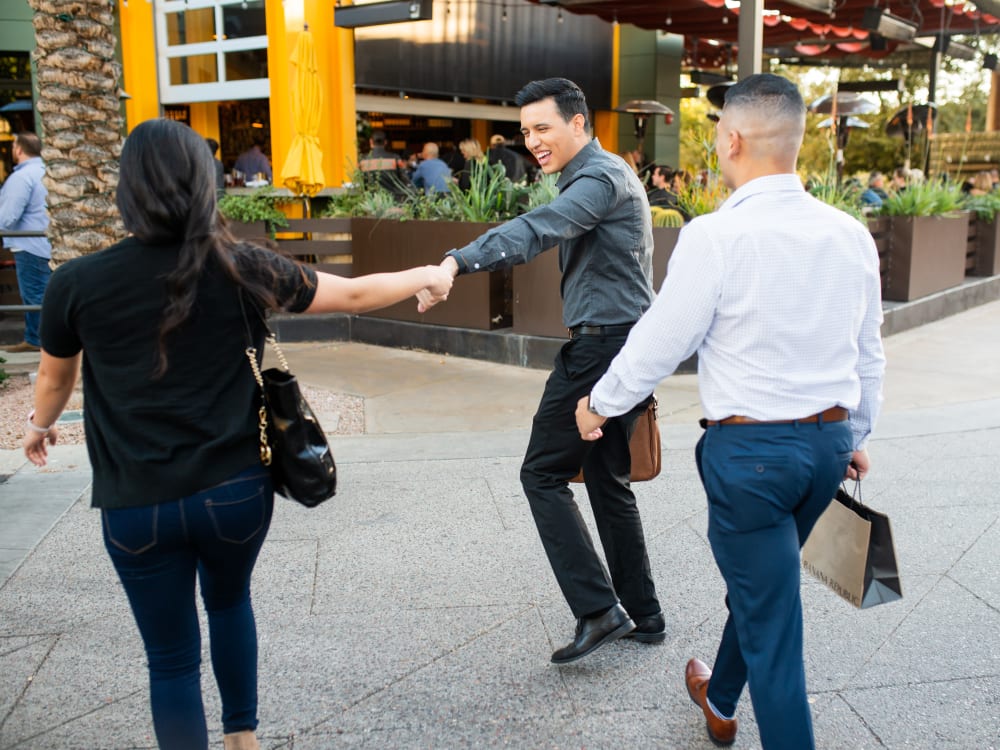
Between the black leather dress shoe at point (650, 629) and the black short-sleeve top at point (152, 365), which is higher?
the black short-sleeve top at point (152, 365)

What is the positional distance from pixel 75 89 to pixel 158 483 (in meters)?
5.87

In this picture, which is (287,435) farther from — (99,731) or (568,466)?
(99,731)

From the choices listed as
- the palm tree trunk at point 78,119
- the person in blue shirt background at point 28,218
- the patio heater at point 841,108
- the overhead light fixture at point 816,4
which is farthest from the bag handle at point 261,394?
the patio heater at point 841,108

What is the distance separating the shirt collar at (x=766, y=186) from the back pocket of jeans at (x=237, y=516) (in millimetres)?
1351

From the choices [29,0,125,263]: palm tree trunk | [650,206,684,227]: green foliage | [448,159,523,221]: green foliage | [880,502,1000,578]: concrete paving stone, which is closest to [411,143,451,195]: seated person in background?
[448,159,523,221]: green foliage

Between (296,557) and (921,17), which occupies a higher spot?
(921,17)

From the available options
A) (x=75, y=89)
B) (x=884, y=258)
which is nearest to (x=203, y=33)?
(x=75, y=89)

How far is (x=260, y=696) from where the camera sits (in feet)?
10.7

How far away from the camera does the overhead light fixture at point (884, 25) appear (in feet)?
44.1

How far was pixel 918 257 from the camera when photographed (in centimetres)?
1119

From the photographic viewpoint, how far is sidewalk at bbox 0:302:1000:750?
3.08m

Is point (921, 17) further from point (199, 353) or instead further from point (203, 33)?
point (199, 353)

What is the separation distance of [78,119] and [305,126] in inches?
181

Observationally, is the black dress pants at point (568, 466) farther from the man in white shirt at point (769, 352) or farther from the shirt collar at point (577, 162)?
the man in white shirt at point (769, 352)
